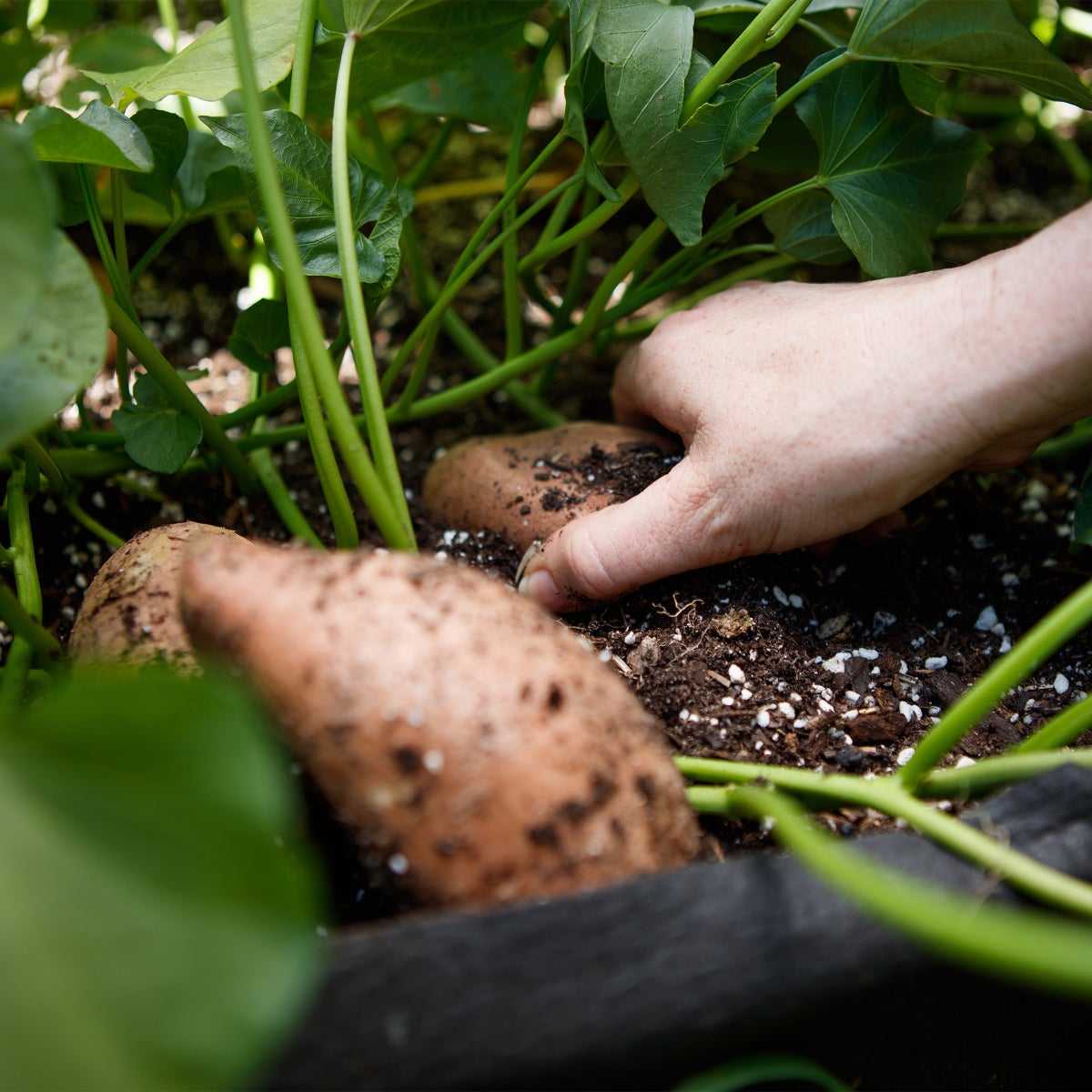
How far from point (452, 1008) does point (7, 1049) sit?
7.4 inches

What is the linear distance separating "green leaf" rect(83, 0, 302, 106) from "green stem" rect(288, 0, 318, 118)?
0.01 m

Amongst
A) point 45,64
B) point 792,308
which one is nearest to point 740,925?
point 792,308

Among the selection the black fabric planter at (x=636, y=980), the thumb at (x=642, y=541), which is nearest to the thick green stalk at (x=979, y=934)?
the black fabric planter at (x=636, y=980)

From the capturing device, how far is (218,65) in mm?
750

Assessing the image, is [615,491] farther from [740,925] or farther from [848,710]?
[740,925]

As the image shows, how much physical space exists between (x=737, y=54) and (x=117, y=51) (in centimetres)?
86

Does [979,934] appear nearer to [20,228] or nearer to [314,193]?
[20,228]

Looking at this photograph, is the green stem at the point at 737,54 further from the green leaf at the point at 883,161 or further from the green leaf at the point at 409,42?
the green leaf at the point at 409,42

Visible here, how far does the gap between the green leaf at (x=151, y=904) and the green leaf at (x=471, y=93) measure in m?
0.86

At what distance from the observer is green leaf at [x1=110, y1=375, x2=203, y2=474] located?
2.63 feet

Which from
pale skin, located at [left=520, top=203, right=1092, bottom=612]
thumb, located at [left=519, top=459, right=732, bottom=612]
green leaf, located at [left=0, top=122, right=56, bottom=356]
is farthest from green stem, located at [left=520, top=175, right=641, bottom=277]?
green leaf, located at [left=0, top=122, right=56, bottom=356]

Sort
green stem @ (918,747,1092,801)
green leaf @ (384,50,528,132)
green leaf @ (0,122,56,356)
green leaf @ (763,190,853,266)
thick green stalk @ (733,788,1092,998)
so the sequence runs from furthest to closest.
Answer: green leaf @ (384,50,528,132)
green leaf @ (763,190,853,266)
green stem @ (918,747,1092,801)
green leaf @ (0,122,56,356)
thick green stalk @ (733,788,1092,998)

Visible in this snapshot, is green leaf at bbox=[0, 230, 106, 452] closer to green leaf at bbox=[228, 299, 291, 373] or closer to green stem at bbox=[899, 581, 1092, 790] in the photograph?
green leaf at bbox=[228, 299, 291, 373]

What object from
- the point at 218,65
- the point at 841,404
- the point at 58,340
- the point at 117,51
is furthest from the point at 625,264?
the point at 117,51
